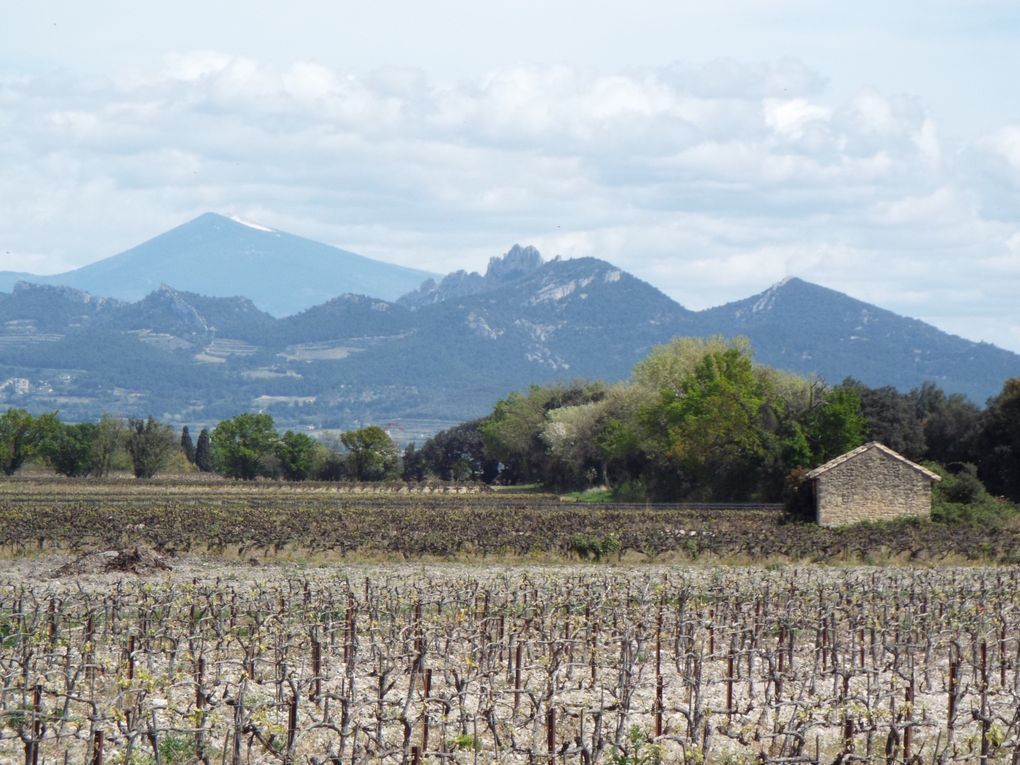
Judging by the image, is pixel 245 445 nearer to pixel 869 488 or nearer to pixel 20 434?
pixel 20 434

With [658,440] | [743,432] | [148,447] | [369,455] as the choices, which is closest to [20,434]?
[148,447]

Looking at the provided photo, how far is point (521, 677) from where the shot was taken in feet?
62.0

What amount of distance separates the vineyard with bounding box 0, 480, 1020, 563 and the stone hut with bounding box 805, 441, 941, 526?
4.71ft

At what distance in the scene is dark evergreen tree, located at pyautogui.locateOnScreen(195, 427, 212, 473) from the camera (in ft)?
429

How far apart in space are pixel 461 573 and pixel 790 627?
15.1 m

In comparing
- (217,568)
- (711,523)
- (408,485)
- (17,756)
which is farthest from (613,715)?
(408,485)

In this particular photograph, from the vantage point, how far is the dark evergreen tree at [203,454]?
130750 mm

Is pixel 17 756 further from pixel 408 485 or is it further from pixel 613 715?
pixel 408 485

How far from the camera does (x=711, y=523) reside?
156 ft

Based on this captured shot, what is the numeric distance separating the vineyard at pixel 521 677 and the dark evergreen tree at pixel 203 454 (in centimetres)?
10240

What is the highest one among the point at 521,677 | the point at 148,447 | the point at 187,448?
the point at 187,448

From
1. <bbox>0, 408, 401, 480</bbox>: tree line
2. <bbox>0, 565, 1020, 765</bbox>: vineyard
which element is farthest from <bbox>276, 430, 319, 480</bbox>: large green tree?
<bbox>0, 565, 1020, 765</bbox>: vineyard

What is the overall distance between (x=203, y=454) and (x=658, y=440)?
66956mm

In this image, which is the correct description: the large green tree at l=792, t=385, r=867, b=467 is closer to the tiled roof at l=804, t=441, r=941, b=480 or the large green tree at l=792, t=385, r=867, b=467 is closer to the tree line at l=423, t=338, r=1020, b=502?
the tree line at l=423, t=338, r=1020, b=502
